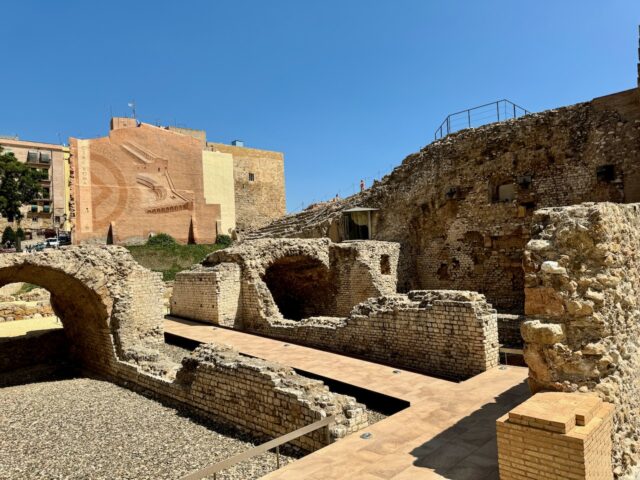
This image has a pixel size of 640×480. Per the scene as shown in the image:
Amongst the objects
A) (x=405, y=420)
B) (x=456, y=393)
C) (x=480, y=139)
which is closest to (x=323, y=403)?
(x=405, y=420)

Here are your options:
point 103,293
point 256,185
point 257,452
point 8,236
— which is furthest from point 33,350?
point 8,236

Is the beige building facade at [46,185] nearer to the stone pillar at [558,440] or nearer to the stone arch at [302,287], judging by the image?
the stone arch at [302,287]

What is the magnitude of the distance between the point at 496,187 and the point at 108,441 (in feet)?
53.6

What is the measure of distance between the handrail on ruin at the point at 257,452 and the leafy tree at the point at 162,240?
27771 millimetres

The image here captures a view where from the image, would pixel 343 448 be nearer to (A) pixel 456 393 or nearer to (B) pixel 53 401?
(A) pixel 456 393

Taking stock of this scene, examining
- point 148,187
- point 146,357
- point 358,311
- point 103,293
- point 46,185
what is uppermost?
point 46,185

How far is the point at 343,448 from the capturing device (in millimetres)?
5277

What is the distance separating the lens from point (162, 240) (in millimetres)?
31844

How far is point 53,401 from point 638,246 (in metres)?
10.5

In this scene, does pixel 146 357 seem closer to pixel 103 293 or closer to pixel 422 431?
pixel 103 293

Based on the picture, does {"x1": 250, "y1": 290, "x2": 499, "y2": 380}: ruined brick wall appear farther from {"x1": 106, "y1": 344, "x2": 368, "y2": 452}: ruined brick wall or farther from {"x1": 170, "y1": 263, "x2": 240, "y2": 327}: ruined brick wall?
{"x1": 170, "y1": 263, "x2": 240, "y2": 327}: ruined brick wall

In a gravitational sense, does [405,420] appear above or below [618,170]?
below

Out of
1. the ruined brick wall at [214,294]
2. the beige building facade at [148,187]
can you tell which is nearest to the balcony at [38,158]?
the beige building facade at [148,187]

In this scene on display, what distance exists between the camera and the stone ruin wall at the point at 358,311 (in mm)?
8414
